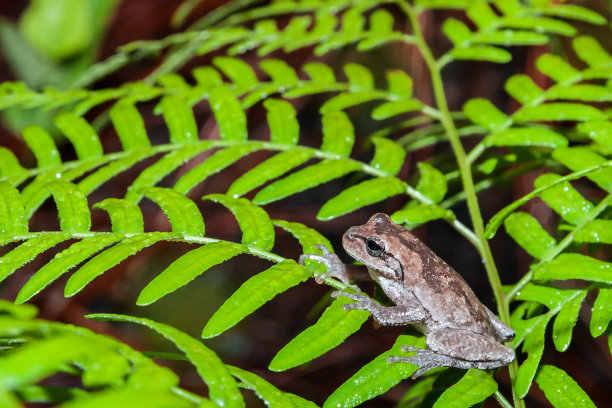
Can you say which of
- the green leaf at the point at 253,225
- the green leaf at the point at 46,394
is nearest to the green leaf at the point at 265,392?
the green leaf at the point at 46,394

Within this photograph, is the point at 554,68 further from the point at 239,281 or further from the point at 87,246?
the point at 239,281

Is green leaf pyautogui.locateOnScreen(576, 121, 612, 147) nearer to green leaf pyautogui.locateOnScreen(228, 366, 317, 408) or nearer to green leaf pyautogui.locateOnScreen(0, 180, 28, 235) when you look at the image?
green leaf pyautogui.locateOnScreen(228, 366, 317, 408)

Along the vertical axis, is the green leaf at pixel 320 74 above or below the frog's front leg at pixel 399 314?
above

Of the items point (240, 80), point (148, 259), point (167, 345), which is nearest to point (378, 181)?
point (240, 80)

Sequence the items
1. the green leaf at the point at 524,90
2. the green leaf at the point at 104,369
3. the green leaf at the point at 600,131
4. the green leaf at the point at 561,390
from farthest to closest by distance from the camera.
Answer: the green leaf at the point at 524,90
the green leaf at the point at 600,131
the green leaf at the point at 561,390
the green leaf at the point at 104,369

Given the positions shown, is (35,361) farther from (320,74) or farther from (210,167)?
(320,74)

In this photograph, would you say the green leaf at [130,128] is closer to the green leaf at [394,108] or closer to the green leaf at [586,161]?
the green leaf at [394,108]
